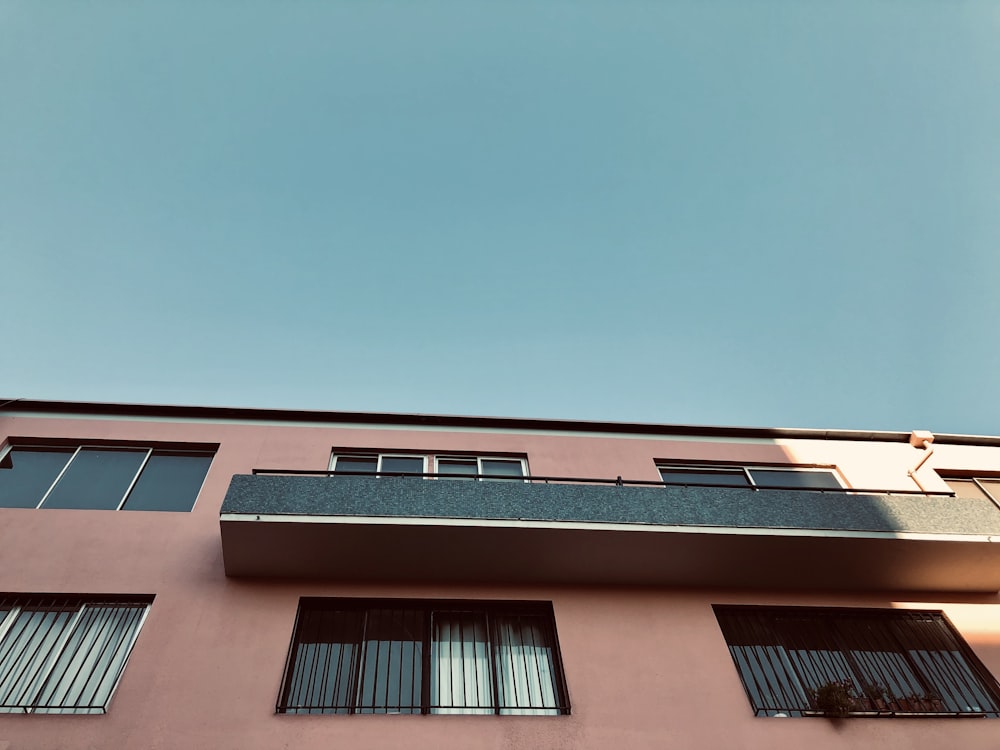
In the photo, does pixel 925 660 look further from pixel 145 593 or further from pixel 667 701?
pixel 145 593

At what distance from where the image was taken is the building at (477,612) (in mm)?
8133

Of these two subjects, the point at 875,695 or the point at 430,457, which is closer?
the point at 875,695

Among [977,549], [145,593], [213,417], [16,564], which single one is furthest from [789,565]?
[16,564]

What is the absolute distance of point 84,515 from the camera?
33.2ft

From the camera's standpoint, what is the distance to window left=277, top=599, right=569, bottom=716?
27.9ft

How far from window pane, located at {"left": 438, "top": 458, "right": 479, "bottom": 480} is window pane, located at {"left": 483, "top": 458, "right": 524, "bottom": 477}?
0.19m

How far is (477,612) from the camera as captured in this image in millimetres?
9703

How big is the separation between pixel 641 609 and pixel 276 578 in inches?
196

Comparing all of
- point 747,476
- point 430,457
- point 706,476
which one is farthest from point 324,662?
point 747,476

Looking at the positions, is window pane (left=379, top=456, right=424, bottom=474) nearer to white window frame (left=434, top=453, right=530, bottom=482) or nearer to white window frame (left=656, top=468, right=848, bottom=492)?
white window frame (left=434, top=453, right=530, bottom=482)

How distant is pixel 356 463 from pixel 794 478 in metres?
7.82

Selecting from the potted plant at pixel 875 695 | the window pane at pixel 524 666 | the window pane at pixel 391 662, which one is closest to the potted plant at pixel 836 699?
the potted plant at pixel 875 695

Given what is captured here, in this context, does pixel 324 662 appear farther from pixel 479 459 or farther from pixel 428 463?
pixel 479 459

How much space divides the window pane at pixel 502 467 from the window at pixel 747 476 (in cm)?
256
